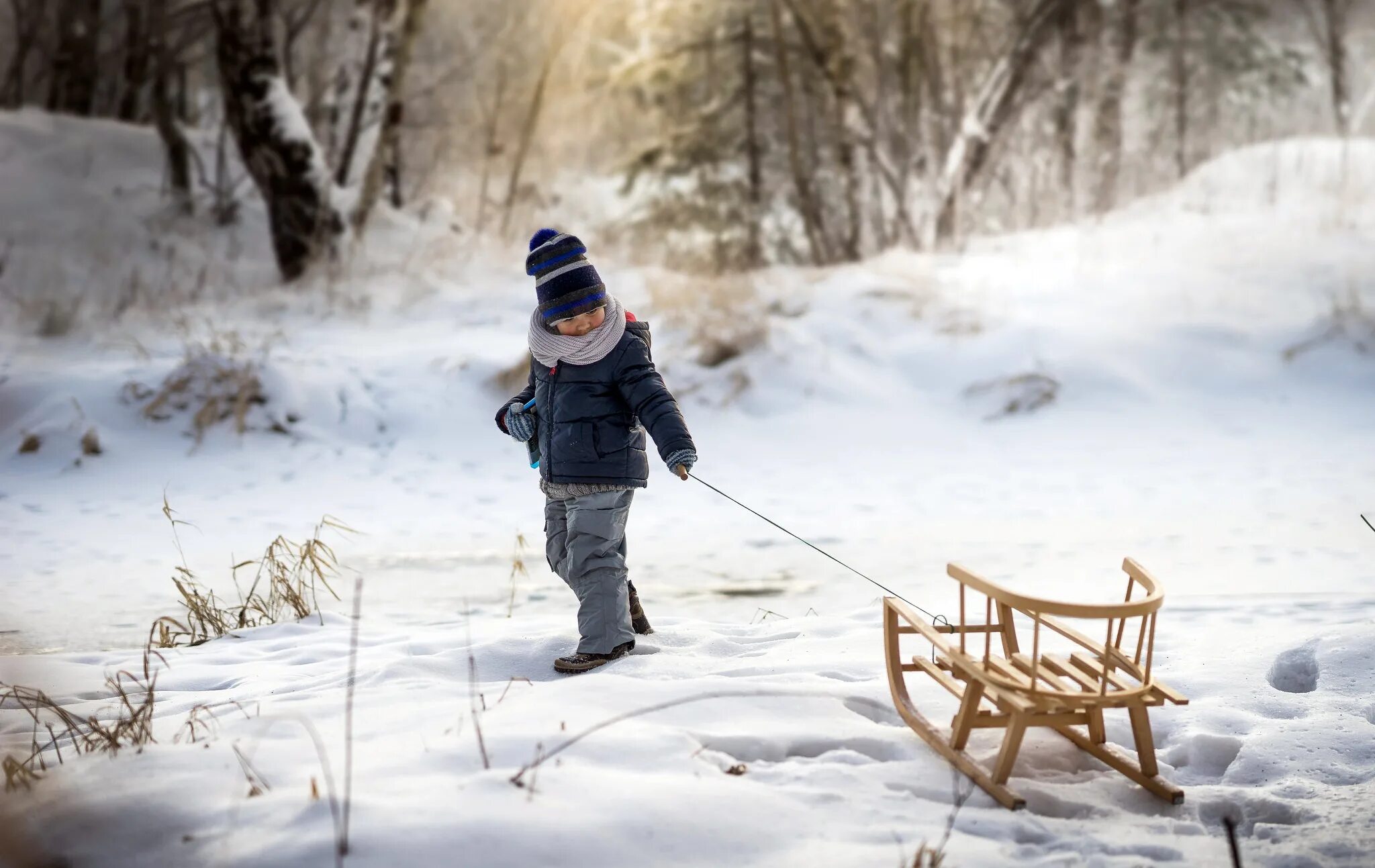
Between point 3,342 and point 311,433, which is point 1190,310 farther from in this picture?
point 3,342

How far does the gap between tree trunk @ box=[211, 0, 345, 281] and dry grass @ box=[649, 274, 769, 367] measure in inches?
158

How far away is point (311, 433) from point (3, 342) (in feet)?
10.4

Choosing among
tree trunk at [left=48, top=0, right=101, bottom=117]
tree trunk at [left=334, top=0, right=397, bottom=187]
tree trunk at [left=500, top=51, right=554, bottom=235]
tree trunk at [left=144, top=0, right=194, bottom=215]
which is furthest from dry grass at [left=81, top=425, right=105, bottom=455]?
tree trunk at [left=48, top=0, right=101, bottom=117]

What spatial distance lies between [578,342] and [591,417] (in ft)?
0.84

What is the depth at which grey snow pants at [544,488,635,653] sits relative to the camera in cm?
384

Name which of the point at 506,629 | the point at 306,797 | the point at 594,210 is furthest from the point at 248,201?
the point at 306,797

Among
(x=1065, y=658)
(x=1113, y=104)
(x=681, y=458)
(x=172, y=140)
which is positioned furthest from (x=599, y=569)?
(x=1113, y=104)

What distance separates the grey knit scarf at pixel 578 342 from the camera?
3.83 meters

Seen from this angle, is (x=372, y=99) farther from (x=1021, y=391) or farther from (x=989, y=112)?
Answer: (x=1021, y=391)

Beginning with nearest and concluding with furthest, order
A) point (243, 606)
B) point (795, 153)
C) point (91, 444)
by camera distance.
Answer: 1. point (243, 606)
2. point (91, 444)
3. point (795, 153)

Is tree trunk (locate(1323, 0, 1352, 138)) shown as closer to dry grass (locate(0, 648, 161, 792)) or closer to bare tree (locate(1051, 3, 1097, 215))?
bare tree (locate(1051, 3, 1097, 215))

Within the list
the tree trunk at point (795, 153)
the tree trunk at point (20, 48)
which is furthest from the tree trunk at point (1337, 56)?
the tree trunk at point (20, 48)

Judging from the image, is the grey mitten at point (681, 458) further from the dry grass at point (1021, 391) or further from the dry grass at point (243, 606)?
the dry grass at point (1021, 391)

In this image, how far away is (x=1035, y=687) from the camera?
2689mm
